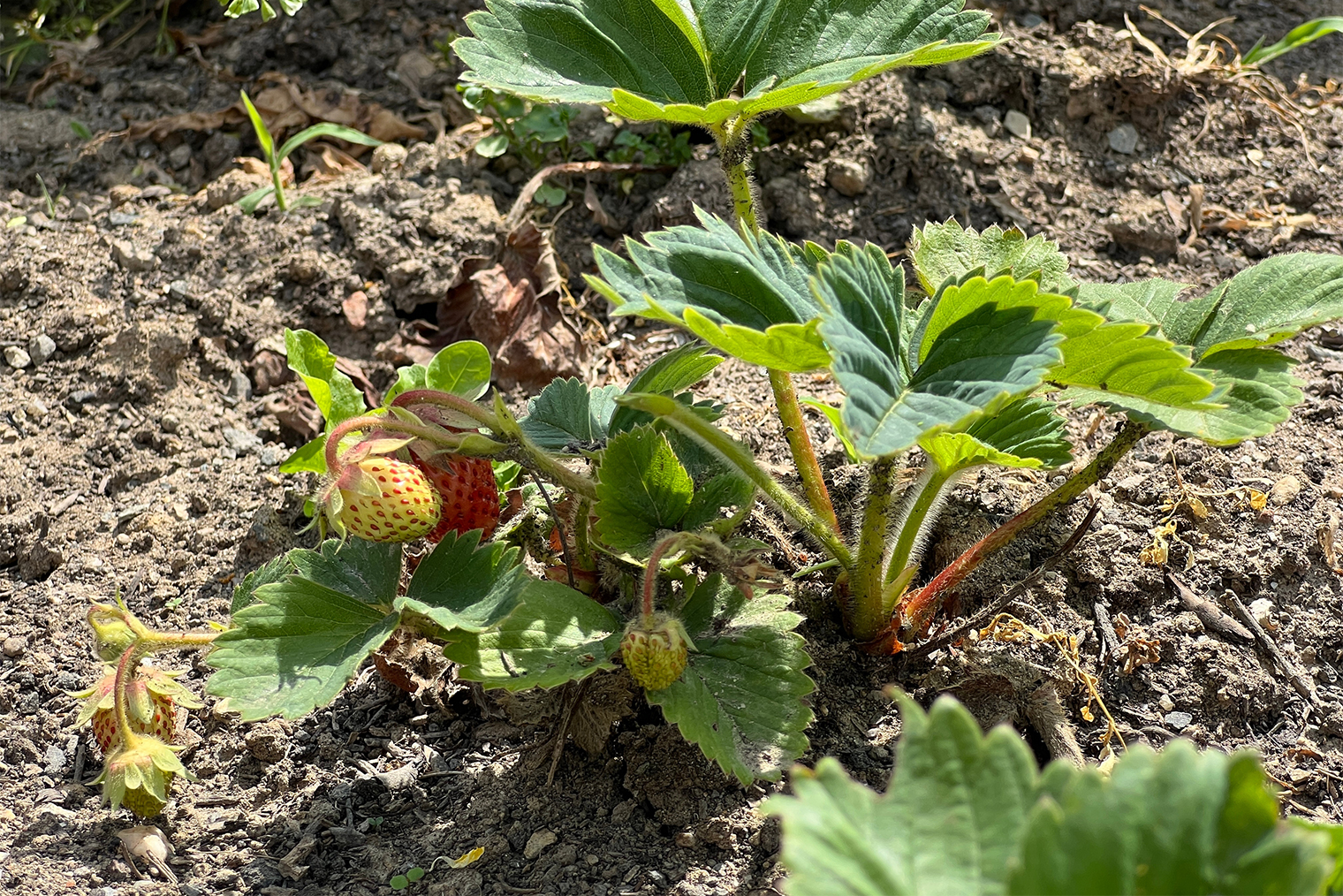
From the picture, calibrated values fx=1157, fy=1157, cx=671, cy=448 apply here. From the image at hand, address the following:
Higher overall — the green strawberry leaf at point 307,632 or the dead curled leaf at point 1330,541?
the dead curled leaf at point 1330,541

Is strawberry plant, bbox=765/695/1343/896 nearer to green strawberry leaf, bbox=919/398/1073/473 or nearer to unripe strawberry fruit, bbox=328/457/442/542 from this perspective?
green strawberry leaf, bbox=919/398/1073/473

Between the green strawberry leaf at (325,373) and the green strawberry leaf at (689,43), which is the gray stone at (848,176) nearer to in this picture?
the green strawberry leaf at (689,43)

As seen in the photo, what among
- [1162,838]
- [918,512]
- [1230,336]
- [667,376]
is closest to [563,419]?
[667,376]

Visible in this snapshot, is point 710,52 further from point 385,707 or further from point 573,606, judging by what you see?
point 385,707

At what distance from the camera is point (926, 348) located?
163cm

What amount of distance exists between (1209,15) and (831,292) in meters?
2.61

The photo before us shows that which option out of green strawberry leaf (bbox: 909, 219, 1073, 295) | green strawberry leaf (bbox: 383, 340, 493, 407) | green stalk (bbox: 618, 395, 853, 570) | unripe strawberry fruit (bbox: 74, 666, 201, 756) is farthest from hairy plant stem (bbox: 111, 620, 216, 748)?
green strawberry leaf (bbox: 909, 219, 1073, 295)

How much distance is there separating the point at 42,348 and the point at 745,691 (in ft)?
6.53

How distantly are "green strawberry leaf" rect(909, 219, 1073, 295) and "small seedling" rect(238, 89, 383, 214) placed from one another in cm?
173

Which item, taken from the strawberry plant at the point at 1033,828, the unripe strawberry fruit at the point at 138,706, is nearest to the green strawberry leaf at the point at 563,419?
the unripe strawberry fruit at the point at 138,706

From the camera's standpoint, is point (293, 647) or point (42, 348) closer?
point (293, 647)

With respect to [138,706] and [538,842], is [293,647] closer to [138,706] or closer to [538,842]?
[138,706]

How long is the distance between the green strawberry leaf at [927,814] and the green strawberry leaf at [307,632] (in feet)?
2.62

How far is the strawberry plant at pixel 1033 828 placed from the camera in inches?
38.6
